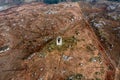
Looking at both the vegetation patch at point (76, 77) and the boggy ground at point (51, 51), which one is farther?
the boggy ground at point (51, 51)

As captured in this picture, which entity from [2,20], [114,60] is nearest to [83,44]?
[114,60]

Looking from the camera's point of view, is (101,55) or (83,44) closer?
(101,55)

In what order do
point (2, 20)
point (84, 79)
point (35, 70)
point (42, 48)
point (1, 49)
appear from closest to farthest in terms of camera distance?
point (84, 79) < point (35, 70) < point (42, 48) < point (1, 49) < point (2, 20)

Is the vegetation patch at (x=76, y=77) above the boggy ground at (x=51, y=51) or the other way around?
the other way around

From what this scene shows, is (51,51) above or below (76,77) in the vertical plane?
above

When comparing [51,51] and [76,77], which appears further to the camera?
[51,51]

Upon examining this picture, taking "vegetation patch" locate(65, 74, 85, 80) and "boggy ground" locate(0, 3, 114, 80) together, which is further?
"boggy ground" locate(0, 3, 114, 80)

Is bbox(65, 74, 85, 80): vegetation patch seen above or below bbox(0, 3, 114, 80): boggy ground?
below

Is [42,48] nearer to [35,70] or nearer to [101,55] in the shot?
[35,70]
